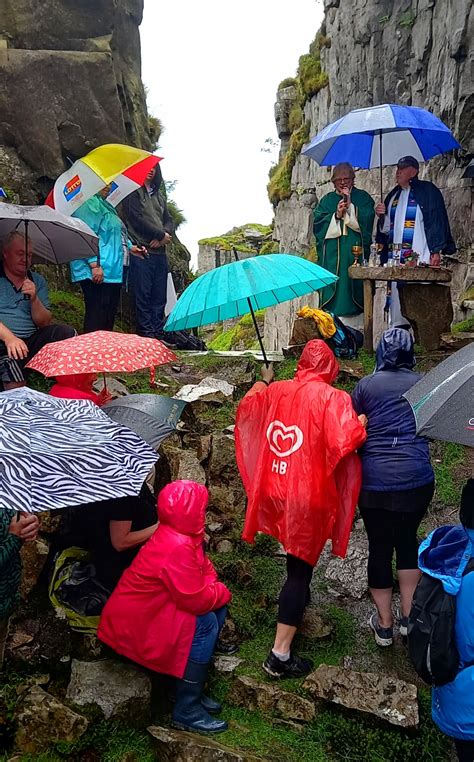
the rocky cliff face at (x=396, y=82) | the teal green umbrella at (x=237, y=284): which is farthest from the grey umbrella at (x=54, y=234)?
the rocky cliff face at (x=396, y=82)

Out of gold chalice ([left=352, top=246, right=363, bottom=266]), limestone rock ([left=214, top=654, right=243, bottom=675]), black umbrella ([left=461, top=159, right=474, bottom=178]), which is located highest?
black umbrella ([left=461, top=159, right=474, bottom=178])

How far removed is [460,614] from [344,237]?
6.29 m

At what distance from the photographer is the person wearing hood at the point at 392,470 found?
391 cm

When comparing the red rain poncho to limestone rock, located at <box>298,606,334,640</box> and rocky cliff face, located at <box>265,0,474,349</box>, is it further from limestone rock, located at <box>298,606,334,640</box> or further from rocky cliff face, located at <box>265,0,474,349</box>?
rocky cliff face, located at <box>265,0,474,349</box>

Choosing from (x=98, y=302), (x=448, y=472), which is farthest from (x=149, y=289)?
(x=448, y=472)

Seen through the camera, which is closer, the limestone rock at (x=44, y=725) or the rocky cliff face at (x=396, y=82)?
the limestone rock at (x=44, y=725)

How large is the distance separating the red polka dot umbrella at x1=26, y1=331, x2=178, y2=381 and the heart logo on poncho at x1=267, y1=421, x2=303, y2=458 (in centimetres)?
85

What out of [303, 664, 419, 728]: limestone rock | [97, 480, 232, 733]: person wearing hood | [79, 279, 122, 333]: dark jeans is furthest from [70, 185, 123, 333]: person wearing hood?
[303, 664, 419, 728]: limestone rock

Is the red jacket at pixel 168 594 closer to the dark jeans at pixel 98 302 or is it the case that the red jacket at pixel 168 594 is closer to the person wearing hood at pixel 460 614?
the person wearing hood at pixel 460 614

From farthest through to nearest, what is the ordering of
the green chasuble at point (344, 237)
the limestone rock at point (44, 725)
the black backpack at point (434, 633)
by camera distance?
1. the green chasuble at point (344, 237)
2. the limestone rock at point (44, 725)
3. the black backpack at point (434, 633)

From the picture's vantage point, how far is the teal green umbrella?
3922 mm

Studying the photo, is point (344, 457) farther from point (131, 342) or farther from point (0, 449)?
point (0, 449)

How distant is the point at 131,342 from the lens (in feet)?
13.2

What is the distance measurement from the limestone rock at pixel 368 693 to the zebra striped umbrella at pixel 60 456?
1717 mm
